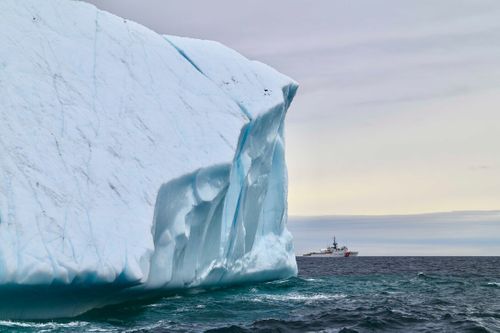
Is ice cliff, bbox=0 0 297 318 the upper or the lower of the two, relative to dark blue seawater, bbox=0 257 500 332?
upper

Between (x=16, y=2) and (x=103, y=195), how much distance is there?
19.4ft

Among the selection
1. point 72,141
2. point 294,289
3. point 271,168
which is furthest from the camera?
point 271,168

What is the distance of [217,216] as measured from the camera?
19562mm

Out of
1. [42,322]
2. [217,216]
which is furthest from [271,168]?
[42,322]

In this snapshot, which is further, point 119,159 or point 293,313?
point 293,313

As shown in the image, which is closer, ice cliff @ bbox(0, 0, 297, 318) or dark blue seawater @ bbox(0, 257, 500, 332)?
ice cliff @ bbox(0, 0, 297, 318)

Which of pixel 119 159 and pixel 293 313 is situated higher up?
pixel 119 159

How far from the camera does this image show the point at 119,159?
16344 mm

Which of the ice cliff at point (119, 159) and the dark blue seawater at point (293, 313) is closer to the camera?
the ice cliff at point (119, 159)

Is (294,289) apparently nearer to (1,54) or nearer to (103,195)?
(103,195)

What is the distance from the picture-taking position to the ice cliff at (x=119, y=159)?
45.7 feet

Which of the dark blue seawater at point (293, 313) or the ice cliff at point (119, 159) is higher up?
the ice cliff at point (119, 159)

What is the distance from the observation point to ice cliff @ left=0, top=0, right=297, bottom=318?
548 inches

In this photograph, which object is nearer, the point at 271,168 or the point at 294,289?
the point at 294,289
